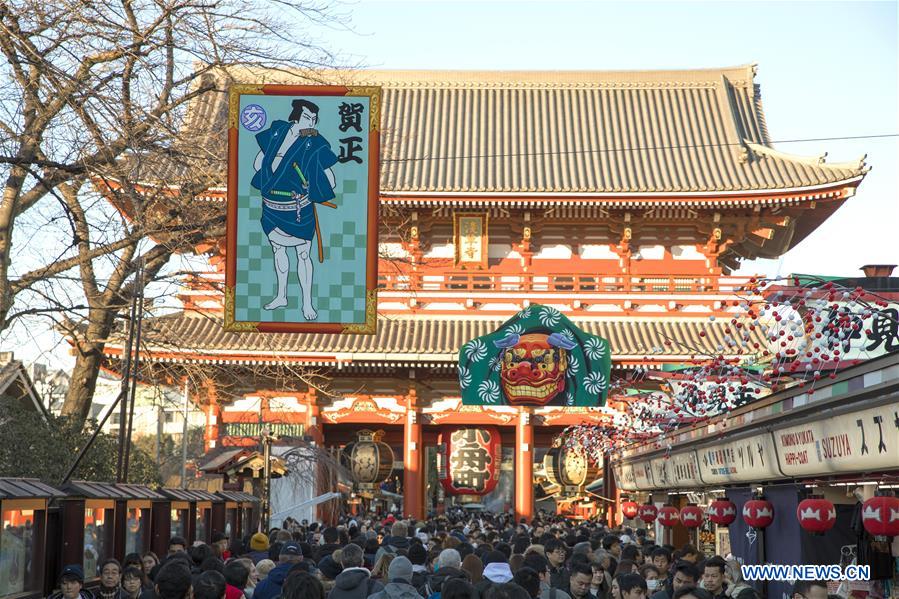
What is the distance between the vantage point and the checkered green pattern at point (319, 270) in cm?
1088

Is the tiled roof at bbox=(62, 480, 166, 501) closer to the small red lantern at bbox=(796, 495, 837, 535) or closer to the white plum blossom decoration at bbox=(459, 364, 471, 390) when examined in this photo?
the white plum blossom decoration at bbox=(459, 364, 471, 390)


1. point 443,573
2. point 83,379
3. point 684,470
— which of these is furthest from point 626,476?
point 443,573

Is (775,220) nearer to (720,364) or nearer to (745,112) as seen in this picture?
(745,112)

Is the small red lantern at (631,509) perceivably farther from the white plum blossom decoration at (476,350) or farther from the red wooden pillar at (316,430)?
the red wooden pillar at (316,430)

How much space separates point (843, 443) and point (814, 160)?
1859cm

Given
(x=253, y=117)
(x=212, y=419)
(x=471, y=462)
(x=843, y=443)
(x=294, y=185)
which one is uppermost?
(x=253, y=117)

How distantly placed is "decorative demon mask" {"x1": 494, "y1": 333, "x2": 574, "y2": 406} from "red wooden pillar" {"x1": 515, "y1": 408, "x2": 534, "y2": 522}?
31.0 ft

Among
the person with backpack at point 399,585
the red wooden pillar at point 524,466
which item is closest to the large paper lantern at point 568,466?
the red wooden pillar at point 524,466

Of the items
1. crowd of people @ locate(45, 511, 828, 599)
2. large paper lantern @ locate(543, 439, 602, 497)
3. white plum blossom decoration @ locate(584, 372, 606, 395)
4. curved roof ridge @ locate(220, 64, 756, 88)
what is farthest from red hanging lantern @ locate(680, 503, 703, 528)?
curved roof ridge @ locate(220, 64, 756, 88)

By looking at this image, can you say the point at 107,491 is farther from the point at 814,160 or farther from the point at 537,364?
the point at 814,160

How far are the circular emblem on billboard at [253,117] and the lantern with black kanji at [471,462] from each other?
53.5ft

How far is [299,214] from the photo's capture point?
10.9m

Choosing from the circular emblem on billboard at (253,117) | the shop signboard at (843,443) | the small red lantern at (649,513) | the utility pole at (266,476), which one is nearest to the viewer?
the shop signboard at (843,443)

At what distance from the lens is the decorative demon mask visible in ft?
55.0
